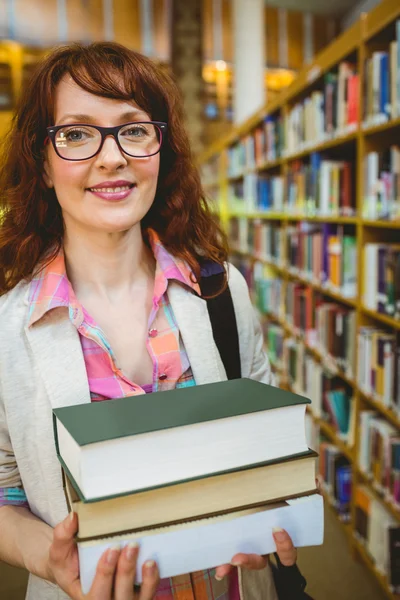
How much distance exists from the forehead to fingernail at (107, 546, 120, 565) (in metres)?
0.66

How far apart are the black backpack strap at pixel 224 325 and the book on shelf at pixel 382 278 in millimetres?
1220

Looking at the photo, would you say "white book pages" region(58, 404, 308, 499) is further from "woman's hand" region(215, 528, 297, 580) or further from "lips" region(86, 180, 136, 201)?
"lips" region(86, 180, 136, 201)

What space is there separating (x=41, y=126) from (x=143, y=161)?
200mm

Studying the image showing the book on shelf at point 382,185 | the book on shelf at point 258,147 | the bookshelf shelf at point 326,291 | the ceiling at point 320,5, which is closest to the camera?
the book on shelf at point 382,185

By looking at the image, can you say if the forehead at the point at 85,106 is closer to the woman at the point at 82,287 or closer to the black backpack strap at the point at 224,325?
the woman at the point at 82,287

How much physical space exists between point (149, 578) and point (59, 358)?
1.26ft

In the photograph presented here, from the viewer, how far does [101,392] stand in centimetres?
93

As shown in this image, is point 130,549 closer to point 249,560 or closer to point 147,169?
point 249,560

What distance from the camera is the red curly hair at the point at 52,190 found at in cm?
94

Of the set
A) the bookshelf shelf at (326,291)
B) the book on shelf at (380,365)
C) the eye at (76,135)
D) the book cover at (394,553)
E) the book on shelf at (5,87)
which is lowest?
the book cover at (394,553)

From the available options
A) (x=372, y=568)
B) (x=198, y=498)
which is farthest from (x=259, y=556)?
(x=372, y=568)

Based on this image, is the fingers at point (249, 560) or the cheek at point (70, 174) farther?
the cheek at point (70, 174)

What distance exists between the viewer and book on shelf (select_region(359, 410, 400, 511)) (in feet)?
7.01

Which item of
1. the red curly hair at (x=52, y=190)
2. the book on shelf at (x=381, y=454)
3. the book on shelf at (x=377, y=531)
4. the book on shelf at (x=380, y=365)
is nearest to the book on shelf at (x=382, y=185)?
the book on shelf at (x=380, y=365)
